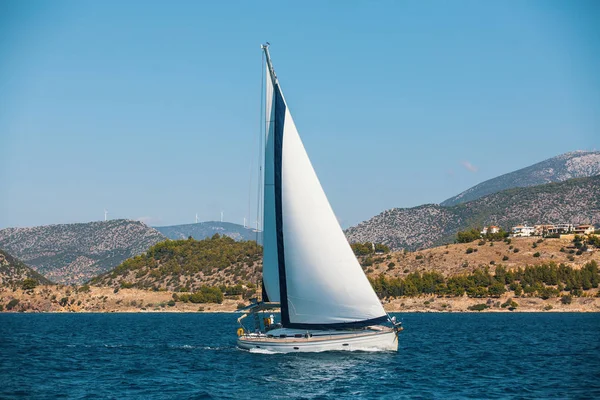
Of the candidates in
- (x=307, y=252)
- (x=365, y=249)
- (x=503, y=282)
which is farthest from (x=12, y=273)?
(x=307, y=252)

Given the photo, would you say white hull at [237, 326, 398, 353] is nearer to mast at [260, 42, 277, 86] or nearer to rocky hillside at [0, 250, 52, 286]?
mast at [260, 42, 277, 86]

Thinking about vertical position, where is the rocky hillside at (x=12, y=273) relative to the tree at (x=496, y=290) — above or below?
above

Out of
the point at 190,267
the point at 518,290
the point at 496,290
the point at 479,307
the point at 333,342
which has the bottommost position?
the point at 333,342

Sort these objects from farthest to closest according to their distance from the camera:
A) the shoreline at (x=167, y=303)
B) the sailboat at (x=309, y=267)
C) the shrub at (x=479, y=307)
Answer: the shrub at (x=479, y=307) < the shoreline at (x=167, y=303) < the sailboat at (x=309, y=267)

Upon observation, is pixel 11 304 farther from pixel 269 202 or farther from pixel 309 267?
pixel 309 267

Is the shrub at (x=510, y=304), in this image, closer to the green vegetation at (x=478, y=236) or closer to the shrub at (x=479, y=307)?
the shrub at (x=479, y=307)

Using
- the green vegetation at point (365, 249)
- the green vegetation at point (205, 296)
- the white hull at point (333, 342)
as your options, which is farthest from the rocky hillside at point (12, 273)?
the white hull at point (333, 342)

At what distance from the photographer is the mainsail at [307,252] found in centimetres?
5019

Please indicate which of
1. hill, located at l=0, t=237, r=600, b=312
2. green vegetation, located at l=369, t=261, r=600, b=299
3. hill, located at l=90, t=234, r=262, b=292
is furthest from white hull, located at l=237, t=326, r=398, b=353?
hill, located at l=90, t=234, r=262, b=292

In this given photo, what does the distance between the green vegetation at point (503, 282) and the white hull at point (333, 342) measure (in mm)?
81140

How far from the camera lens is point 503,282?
132 m

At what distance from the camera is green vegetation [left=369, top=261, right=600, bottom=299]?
413ft

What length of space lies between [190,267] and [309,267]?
121 metres

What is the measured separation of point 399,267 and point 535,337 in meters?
79.8
